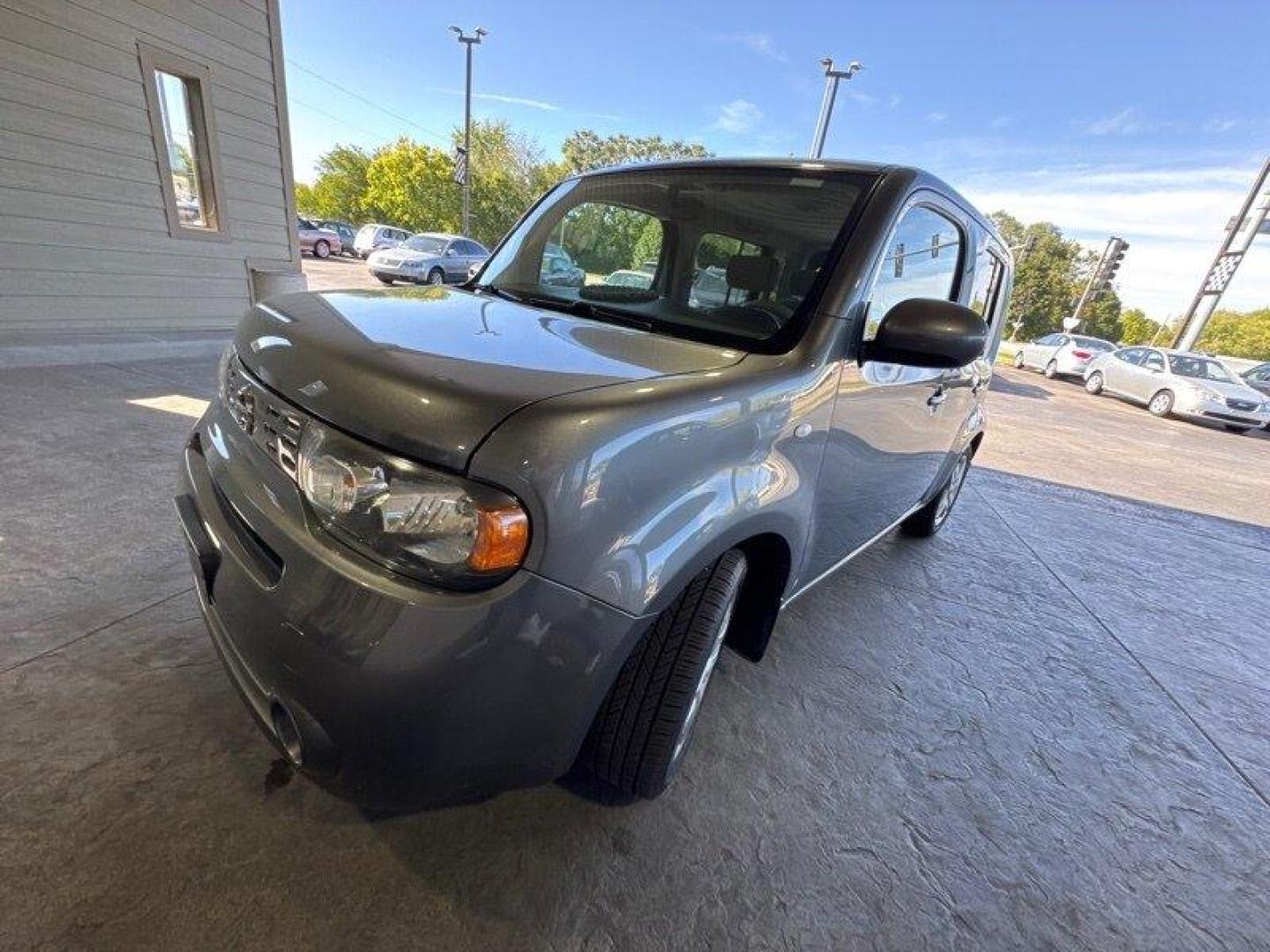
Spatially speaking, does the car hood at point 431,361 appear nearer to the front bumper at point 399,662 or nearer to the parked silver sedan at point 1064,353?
the front bumper at point 399,662

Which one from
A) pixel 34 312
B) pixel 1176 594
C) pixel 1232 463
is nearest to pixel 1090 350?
pixel 1232 463

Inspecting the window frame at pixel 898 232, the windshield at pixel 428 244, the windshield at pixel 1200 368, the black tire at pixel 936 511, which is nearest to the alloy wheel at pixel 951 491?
the black tire at pixel 936 511

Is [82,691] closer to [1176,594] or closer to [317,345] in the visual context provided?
[317,345]

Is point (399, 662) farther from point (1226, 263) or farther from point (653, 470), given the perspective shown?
point (1226, 263)

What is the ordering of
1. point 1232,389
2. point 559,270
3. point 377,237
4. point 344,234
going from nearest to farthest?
point 559,270, point 1232,389, point 377,237, point 344,234

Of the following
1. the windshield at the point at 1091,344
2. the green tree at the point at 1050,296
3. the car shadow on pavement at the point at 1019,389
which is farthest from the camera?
the green tree at the point at 1050,296

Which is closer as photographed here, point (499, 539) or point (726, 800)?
point (499, 539)

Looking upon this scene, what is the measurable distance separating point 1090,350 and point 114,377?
21412 mm

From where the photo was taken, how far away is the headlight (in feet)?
3.25

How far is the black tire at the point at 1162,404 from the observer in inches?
490

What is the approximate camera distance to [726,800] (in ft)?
5.56

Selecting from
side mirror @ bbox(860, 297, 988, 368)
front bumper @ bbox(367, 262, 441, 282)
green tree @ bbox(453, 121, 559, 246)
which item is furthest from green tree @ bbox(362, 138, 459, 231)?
side mirror @ bbox(860, 297, 988, 368)

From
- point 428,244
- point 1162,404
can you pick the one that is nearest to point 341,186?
point 428,244

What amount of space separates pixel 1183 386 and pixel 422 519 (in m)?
16.4
